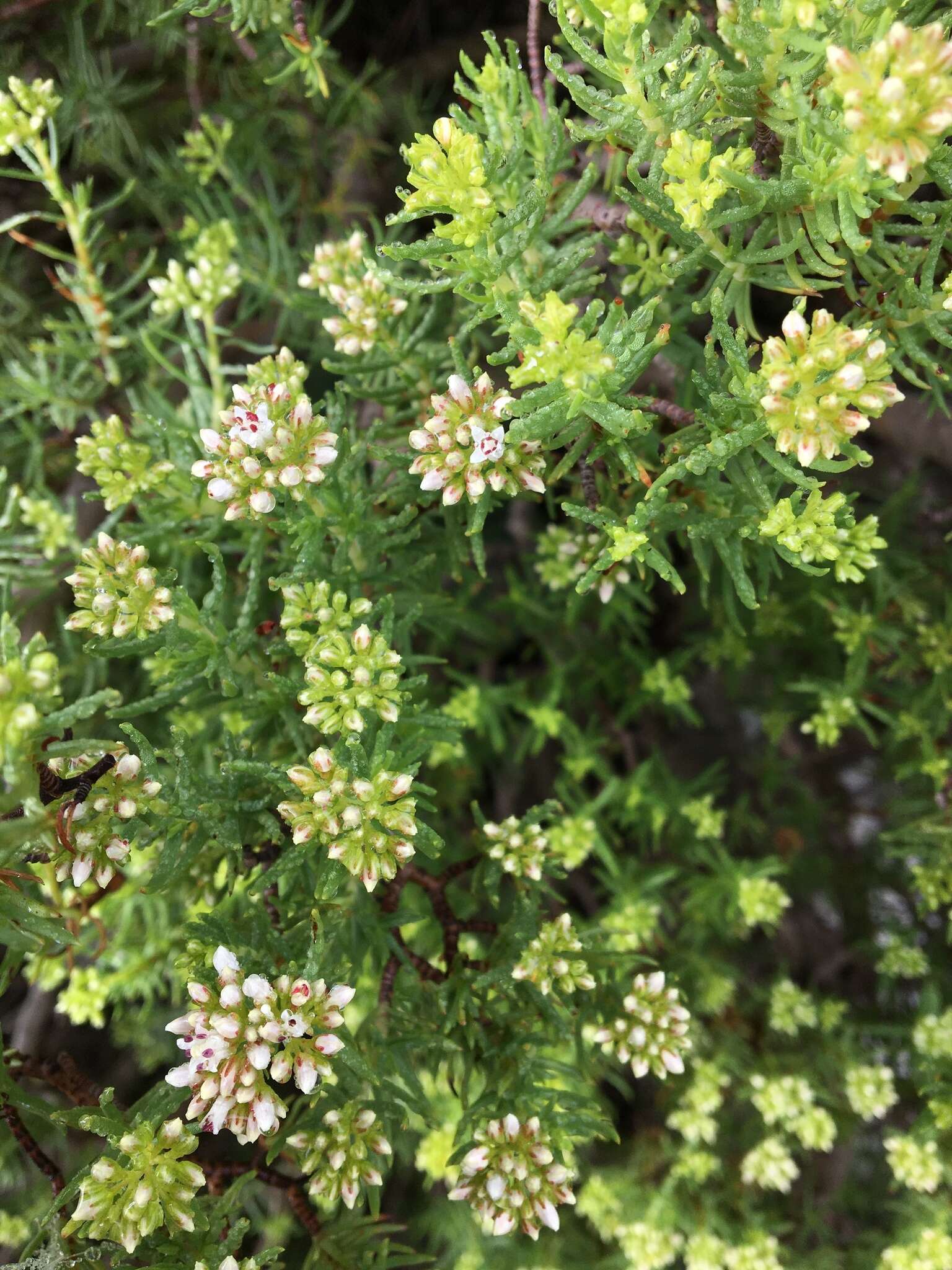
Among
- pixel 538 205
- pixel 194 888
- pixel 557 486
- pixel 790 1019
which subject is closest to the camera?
pixel 538 205

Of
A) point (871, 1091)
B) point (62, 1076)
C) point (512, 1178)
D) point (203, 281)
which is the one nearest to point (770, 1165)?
point (871, 1091)

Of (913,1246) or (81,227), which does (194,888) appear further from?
(913,1246)

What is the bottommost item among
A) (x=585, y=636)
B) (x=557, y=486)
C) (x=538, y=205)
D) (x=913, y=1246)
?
(x=913, y=1246)

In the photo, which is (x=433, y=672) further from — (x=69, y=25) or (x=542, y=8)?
(x=69, y=25)

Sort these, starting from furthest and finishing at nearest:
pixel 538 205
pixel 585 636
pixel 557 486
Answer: pixel 585 636 < pixel 557 486 < pixel 538 205

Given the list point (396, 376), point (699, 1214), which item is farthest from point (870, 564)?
point (699, 1214)

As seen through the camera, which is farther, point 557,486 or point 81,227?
point 557,486

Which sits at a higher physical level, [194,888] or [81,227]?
[81,227]

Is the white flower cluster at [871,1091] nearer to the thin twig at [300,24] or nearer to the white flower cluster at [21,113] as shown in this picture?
the thin twig at [300,24]
